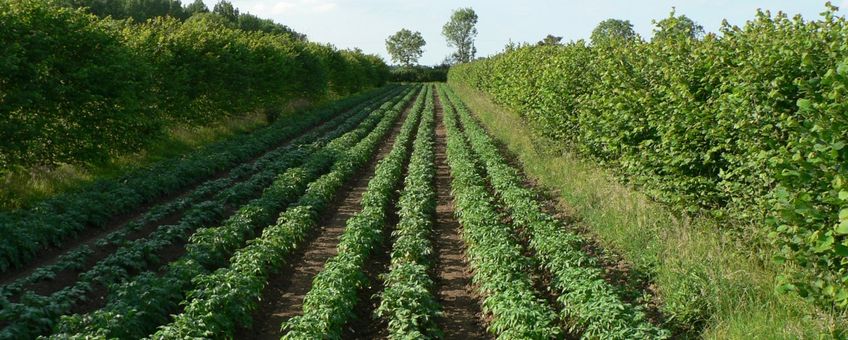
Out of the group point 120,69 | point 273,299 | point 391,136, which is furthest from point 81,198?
point 391,136

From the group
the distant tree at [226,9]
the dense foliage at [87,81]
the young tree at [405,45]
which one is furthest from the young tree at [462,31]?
the dense foliage at [87,81]

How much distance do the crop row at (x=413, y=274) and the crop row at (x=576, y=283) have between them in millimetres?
1473

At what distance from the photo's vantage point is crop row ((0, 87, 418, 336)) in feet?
19.0

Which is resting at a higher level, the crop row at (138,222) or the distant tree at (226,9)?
the distant tree at (226,9)

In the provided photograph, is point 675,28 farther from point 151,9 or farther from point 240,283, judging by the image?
point 151,9

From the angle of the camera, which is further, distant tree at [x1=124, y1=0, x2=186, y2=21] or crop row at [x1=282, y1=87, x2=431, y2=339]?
distant tree at [x1=124, y1=0, x2=186, y2=21]

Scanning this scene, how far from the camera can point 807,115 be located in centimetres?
554

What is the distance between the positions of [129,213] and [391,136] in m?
13.4

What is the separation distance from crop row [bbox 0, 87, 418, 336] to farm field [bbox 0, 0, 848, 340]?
0.04 meters

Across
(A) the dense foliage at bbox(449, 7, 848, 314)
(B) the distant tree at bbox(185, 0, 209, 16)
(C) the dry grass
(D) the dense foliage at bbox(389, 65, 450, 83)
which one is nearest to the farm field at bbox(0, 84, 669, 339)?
(C) the dry grass

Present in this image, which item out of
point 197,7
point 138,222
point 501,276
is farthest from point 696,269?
point 197,7

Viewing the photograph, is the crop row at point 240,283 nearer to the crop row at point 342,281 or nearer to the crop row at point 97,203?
the crop row at point 342,281

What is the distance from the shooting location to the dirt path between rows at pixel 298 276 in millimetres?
6809

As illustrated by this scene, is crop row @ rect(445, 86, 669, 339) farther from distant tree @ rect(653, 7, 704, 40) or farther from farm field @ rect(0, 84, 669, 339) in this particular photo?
distant tree @ rect(653, 7, 704, 40)
